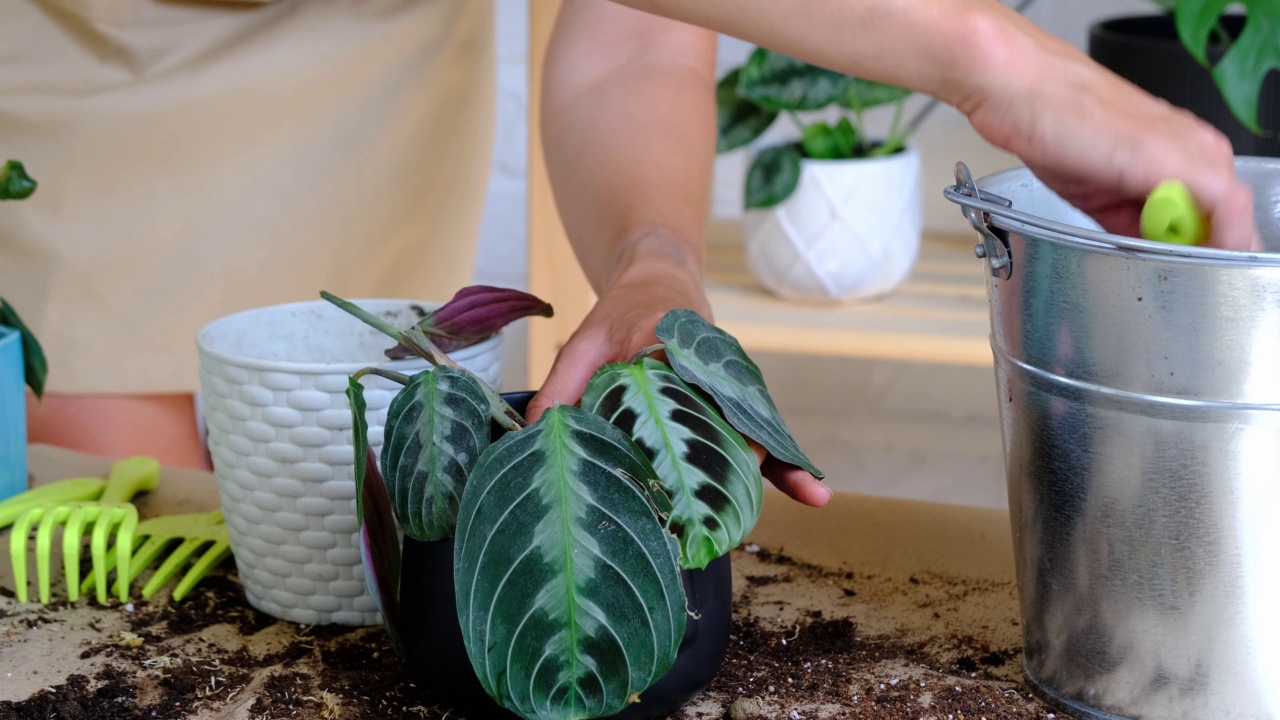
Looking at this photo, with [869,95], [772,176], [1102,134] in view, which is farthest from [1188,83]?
[1102,134]

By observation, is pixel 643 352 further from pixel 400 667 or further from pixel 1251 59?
pixel 1251 59

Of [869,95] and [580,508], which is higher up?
[869,95]

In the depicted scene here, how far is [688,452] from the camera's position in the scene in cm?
47

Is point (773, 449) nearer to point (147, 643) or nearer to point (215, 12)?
point (147, 643)

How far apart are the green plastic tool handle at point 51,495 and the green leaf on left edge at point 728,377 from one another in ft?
1.50

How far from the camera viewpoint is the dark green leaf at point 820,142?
137cm

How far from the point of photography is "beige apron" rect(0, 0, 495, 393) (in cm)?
99

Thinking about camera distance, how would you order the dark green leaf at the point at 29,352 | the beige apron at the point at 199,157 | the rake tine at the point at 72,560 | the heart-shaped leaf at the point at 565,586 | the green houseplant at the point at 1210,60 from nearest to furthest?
1. the heart-shaped leaf at the point at 565,586
2. the rake tine at the point at 72,560
3. the dark green leaf at the point at 29,352
4. the beige apron at the point at 199,157
5. the green houseplant at the point at 1210,60

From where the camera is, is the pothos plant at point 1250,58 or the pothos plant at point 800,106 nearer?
the pothos plant at point 1250,58

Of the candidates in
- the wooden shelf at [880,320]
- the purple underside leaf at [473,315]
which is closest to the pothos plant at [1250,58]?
the wooden shelf at [880,320]

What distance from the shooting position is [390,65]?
109cm

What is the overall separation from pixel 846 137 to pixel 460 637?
101 cm

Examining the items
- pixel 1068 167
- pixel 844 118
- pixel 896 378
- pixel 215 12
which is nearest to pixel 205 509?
pixel 215 12

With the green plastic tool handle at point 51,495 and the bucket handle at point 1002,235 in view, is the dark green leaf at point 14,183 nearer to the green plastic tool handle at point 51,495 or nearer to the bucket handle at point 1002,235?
the green plastic tool handle at point 51,495
